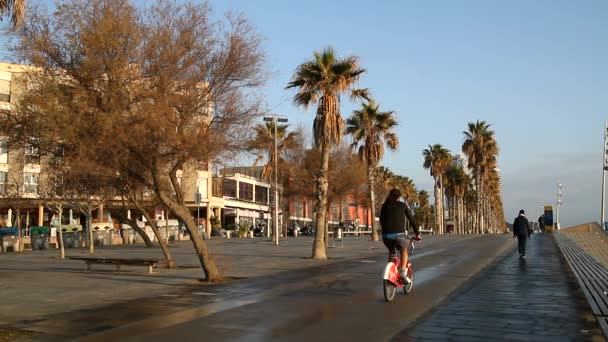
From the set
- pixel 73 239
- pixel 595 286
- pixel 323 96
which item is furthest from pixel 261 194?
pixel 595 286

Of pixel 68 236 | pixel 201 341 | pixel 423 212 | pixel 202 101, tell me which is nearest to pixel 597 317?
pixel 201 341

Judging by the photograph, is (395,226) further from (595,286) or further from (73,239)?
(73,239)

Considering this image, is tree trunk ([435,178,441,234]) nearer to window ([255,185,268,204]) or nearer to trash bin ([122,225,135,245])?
window ([255,185,268,204])

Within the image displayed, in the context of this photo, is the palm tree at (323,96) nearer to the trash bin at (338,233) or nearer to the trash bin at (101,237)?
the trash bin at (338,233)

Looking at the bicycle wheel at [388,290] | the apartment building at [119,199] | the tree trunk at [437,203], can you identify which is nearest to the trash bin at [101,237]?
the apartment building at [119,199]

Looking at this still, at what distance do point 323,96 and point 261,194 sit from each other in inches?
2604

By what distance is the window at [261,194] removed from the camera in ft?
301

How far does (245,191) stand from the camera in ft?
287

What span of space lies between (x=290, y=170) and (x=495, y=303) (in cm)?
3759

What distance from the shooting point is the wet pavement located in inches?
362

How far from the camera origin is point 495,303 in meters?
11.9

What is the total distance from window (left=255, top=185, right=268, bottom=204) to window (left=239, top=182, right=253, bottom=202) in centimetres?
200

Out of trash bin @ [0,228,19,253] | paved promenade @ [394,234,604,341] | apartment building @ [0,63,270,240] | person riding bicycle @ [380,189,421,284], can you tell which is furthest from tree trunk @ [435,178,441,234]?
person riding bicycle @ [380,189,421,284]

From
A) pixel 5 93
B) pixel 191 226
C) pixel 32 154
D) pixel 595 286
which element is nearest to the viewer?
pixel 595 286
